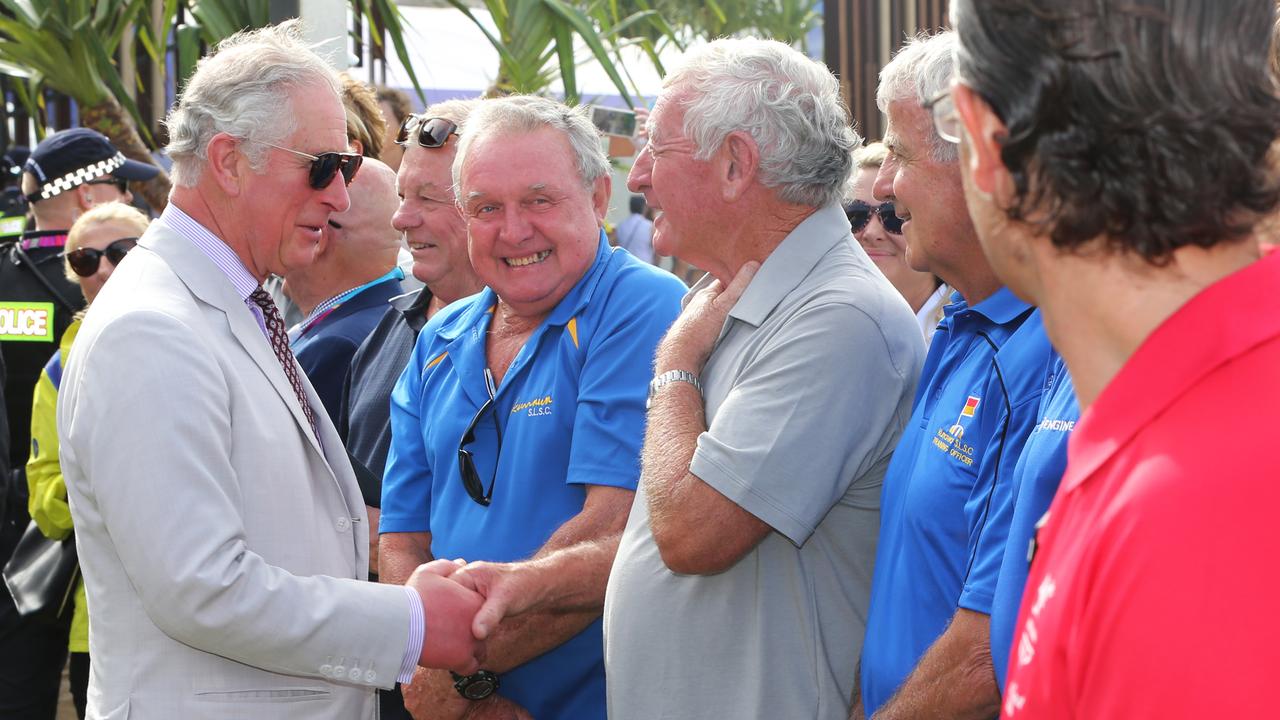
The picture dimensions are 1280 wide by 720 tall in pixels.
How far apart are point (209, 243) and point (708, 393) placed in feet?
3.70

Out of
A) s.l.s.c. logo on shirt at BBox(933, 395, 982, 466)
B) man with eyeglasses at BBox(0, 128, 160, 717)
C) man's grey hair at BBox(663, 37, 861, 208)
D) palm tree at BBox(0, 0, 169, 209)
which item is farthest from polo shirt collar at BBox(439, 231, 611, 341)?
palm tree at BBox(0, 0, 169, 209)

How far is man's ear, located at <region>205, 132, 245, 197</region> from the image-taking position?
278 centimetres

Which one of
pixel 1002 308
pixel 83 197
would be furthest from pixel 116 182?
pixel 1002 308

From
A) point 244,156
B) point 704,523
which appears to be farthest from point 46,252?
point 704,523

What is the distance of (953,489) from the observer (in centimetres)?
230

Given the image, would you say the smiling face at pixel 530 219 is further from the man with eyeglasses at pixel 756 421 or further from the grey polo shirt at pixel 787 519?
the grey polo shirt at pixel 787 519

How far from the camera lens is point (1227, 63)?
45.3 inches

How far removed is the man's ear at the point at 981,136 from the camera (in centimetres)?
126

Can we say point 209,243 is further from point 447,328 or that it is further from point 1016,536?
point 1016,536

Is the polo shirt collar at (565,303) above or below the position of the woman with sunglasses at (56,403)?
above

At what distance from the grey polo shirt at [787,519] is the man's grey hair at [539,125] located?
87cm

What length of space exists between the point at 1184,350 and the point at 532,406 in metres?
2.18

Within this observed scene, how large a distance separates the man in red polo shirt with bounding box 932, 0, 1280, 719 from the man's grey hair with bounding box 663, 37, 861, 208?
4.92 ft

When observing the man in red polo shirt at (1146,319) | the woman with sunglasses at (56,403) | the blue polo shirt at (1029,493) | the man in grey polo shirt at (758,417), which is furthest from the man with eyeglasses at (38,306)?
the man in red polo shirt at (1146,319)
